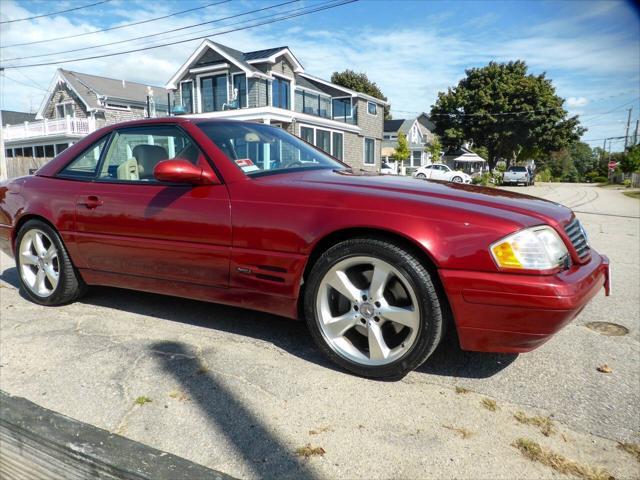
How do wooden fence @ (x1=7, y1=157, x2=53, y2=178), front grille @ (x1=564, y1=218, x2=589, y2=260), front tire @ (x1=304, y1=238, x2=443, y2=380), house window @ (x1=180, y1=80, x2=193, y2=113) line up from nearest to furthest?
front tire @ (x1=304, y1=238, x2=443, y2=380)
front grille @ (x1=564, y1=218, x2=589, y2=260)
wooden fence @ (x1=7, y1=157, x2=53, y2=178)
house window @ (x1=180, y1=80, x2=193, y2=113)

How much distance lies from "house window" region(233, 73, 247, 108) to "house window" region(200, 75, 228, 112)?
2.19ft

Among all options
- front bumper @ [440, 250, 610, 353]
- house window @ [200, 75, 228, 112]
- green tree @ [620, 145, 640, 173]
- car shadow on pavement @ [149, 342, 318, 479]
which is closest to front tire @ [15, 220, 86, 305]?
car shadow on pavement @ [149, 342, 318, 479]

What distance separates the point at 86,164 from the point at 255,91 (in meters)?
22.2

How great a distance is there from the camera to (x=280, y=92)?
2631cm

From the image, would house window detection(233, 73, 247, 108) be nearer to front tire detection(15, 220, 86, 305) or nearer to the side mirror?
front tire detection(15, 220, 86, 305)

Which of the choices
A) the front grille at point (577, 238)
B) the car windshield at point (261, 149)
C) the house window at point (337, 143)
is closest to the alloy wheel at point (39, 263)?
the car windshield at point (261, 149)

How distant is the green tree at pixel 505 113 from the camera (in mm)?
41594

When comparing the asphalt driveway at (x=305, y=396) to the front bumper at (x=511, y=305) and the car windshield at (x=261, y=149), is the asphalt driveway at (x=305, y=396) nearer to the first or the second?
the front bumper at (x=511, y=305)

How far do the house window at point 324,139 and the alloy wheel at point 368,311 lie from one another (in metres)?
26.0

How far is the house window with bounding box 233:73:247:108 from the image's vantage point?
24844 mm

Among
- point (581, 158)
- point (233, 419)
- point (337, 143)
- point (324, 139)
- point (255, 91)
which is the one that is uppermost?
point (255, 91)

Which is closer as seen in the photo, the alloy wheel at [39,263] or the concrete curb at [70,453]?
the concrete curb at [70,453]

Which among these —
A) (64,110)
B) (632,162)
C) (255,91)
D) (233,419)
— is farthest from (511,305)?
(632,162)

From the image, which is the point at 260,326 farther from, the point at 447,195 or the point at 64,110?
the point at 64,110
